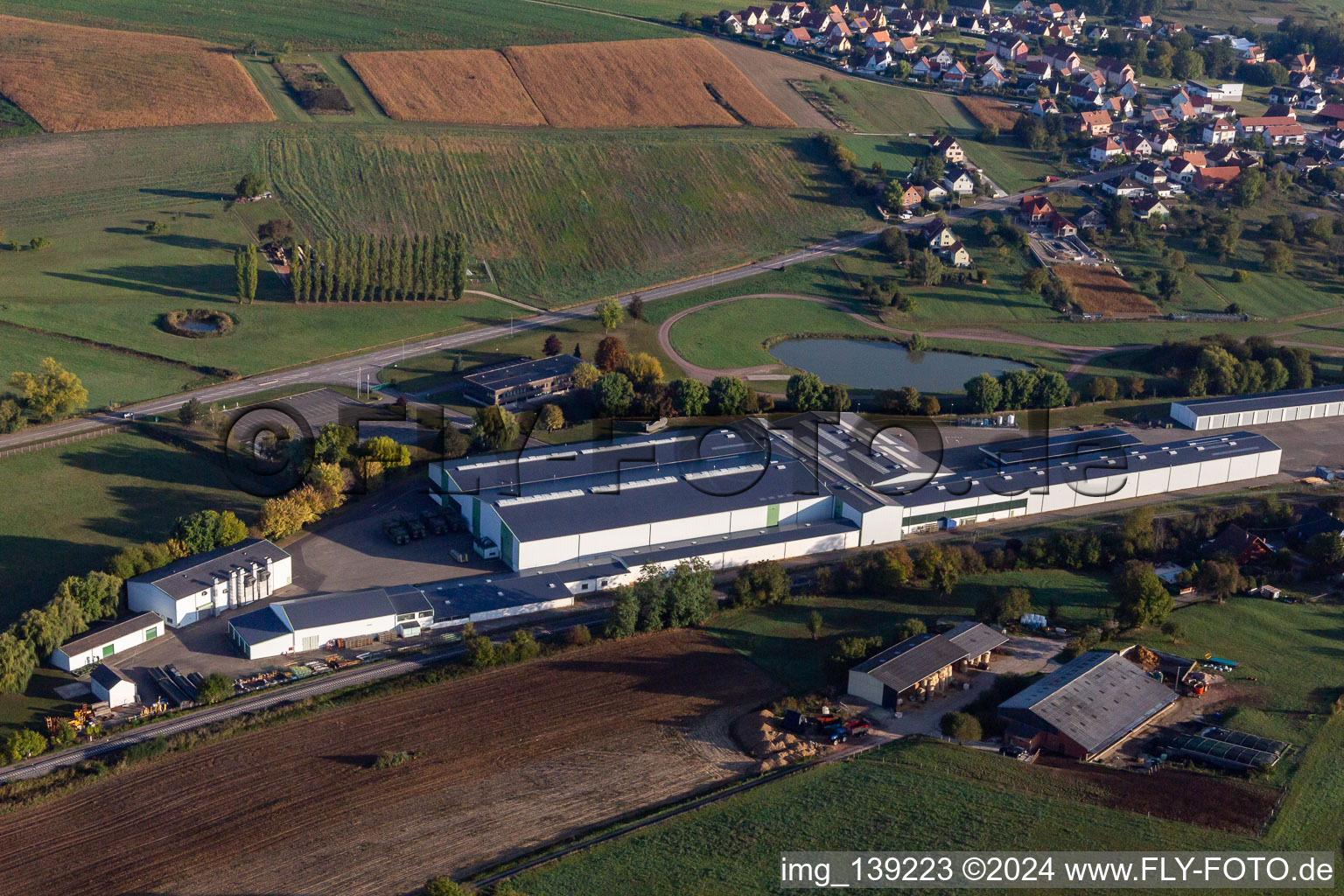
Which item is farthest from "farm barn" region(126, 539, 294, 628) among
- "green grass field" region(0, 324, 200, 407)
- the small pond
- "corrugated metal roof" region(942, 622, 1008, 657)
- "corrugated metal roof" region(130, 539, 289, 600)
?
the small pond

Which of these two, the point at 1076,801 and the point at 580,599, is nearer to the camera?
the point at 1076,801

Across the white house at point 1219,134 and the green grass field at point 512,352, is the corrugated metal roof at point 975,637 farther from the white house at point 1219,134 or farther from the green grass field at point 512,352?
the white house at point 1219,134

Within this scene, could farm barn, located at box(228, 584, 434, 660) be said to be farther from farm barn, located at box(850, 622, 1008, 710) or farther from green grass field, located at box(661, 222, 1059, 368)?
green grass field, located at box(661, 222, 1059, 368)

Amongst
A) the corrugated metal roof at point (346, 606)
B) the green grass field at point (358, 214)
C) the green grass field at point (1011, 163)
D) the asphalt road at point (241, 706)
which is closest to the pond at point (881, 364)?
the green grass field at point (358, 214)

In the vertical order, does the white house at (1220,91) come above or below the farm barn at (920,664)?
above

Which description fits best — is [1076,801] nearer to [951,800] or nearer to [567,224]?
[951,800]

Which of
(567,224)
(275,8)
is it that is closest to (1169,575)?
(567,224)

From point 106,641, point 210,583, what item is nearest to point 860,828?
point 210,583
